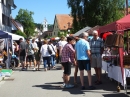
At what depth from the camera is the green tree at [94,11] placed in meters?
36.4

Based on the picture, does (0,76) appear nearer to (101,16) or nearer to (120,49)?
(120,49)

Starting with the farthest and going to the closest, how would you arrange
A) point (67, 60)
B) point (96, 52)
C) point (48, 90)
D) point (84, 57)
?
point (96, 52) < point (67, 60) < point (48, 90) < point (84, 57)

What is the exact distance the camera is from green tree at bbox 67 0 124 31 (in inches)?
1432

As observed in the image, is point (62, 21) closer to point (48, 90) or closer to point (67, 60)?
point (67, 60)

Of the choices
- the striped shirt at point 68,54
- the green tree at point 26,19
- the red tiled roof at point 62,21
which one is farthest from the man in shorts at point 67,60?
the red tiled roof at point 62,21

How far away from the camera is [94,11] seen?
36.6 meters

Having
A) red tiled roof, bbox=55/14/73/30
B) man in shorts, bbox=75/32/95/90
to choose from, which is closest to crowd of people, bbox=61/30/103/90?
man in shorts, bbox=75/32/95/90

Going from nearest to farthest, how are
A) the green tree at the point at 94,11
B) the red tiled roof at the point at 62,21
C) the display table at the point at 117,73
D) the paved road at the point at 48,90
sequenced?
the display table at the point at 117,73 < the paved road at the point at 48,90 < the green tree at the point at 94,11 < the red tiled roof at the point at 62,21

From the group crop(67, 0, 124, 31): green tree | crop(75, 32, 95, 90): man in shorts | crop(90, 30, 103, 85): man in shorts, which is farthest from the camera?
crop(67, 0, 124, 31): green tree

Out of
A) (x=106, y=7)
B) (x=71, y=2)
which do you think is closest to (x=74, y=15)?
(x=71, y=2)

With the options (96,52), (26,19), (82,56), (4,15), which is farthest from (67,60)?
(26,19)

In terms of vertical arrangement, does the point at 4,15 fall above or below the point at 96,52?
above

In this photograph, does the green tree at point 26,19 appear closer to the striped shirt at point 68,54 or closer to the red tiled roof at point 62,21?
the red tiled roof at point 62,21

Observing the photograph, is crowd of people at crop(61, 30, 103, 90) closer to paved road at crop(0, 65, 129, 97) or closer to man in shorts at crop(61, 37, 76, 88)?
man in shorts at crop(61, 37, 76, 88)
